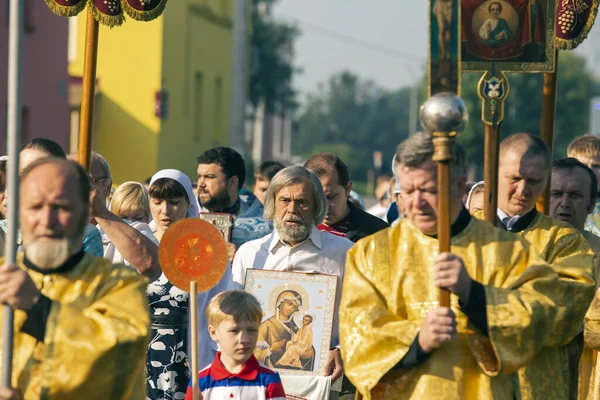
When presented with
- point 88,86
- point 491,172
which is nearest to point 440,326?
point 491,172

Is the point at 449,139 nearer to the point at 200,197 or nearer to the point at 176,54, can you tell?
the point at 200,197

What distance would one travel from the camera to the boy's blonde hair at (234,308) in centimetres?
625

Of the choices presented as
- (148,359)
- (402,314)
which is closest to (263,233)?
(148,359)

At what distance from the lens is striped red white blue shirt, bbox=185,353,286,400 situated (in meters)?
6.23

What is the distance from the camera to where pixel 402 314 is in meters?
5.37

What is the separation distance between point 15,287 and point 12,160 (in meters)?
0.45

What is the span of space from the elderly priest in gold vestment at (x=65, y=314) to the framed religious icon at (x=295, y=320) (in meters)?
2.24

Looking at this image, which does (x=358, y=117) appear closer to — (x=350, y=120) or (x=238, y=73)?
(x=350, y=120)

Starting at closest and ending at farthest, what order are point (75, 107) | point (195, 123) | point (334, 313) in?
point (334, 313) < point (75, 107) < point (195, 123)

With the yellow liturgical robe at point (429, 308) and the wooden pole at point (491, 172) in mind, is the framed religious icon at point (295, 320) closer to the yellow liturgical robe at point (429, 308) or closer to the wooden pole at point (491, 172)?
the wooden pole at point (491, 172)

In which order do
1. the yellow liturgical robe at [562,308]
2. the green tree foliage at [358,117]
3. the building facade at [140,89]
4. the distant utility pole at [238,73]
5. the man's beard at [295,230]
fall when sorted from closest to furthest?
the yellow liturgical robe at [562,308]
the man's beard at [295,230]
the distant utility pole at [238,73]
the building facade at [140,89]
the green tree foliage at [358,117]

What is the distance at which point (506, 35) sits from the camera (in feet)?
21.4

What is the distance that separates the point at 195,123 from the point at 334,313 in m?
27.9

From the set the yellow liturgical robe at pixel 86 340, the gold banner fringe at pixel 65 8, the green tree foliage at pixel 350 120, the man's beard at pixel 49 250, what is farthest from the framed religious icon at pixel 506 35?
the green tree foliage at pixel 350 120
